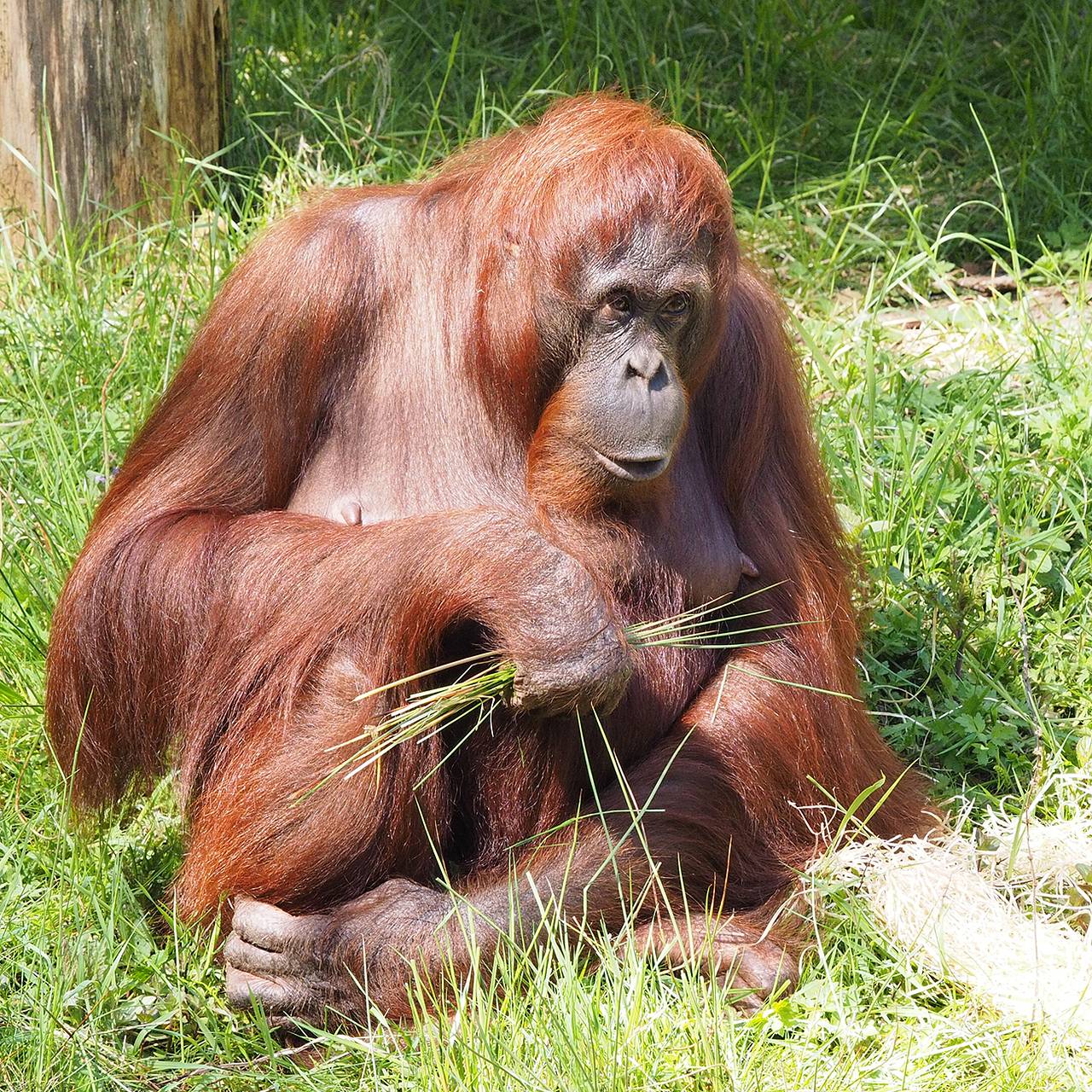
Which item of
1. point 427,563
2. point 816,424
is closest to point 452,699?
point 427,563

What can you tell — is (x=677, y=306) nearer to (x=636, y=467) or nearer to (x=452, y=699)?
(x=636, y=467)

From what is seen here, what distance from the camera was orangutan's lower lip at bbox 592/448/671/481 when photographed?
8.77 feet

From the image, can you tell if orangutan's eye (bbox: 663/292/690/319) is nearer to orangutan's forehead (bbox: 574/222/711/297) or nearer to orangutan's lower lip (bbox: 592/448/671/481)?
orangutan's forehead (bbox: 574/222/711/297)

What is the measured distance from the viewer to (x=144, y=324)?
14.1 feet

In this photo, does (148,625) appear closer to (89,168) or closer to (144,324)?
(144,324)

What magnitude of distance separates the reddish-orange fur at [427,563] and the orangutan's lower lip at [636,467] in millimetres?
98

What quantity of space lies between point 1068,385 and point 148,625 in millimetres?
2615

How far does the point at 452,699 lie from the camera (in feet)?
8.59

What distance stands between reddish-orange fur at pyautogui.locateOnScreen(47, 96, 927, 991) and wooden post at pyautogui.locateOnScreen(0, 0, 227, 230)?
191cm

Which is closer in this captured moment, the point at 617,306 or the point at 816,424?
the point at 617,306

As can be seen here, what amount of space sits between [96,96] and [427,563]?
8.75 ft

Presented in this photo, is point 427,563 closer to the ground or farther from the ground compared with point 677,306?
closer to the ground

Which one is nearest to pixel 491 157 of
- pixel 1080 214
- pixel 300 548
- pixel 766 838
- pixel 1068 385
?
pixel 300 548

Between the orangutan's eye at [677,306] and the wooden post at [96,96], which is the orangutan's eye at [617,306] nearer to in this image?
the orangutan's eye at [677,306]
